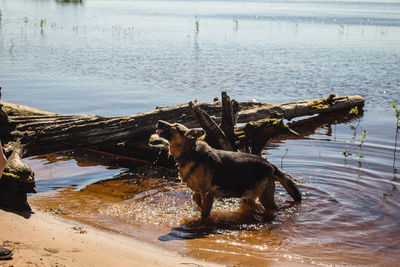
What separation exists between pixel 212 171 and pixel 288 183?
5.26 feet

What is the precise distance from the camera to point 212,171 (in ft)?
25.2

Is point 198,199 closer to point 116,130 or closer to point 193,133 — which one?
point 193,133

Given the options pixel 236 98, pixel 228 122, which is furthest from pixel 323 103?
pixel 228 122

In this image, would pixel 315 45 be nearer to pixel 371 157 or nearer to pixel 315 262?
pixel 371 157

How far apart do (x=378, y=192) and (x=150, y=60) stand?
625 inches

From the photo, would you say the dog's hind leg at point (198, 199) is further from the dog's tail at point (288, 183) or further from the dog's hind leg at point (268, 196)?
the dog's tail at point (288, 183)

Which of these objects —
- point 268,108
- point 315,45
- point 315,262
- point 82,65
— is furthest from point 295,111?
point 315,45

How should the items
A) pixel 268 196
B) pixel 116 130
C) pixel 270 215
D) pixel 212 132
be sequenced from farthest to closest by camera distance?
pixel 116 130 → pixel 212 132 → pixel 270 215 → pixel 268 196

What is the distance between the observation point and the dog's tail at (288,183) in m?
8.31

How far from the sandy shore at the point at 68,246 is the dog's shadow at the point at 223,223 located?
90 cm

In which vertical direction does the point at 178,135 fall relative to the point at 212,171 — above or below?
above

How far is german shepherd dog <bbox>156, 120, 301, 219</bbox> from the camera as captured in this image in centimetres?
747

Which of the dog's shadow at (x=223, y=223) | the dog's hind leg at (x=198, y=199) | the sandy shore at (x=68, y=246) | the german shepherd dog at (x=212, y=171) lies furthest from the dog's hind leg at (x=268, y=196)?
the sandy shore at (x=68, y=246)

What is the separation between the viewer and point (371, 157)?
11.5 meters
